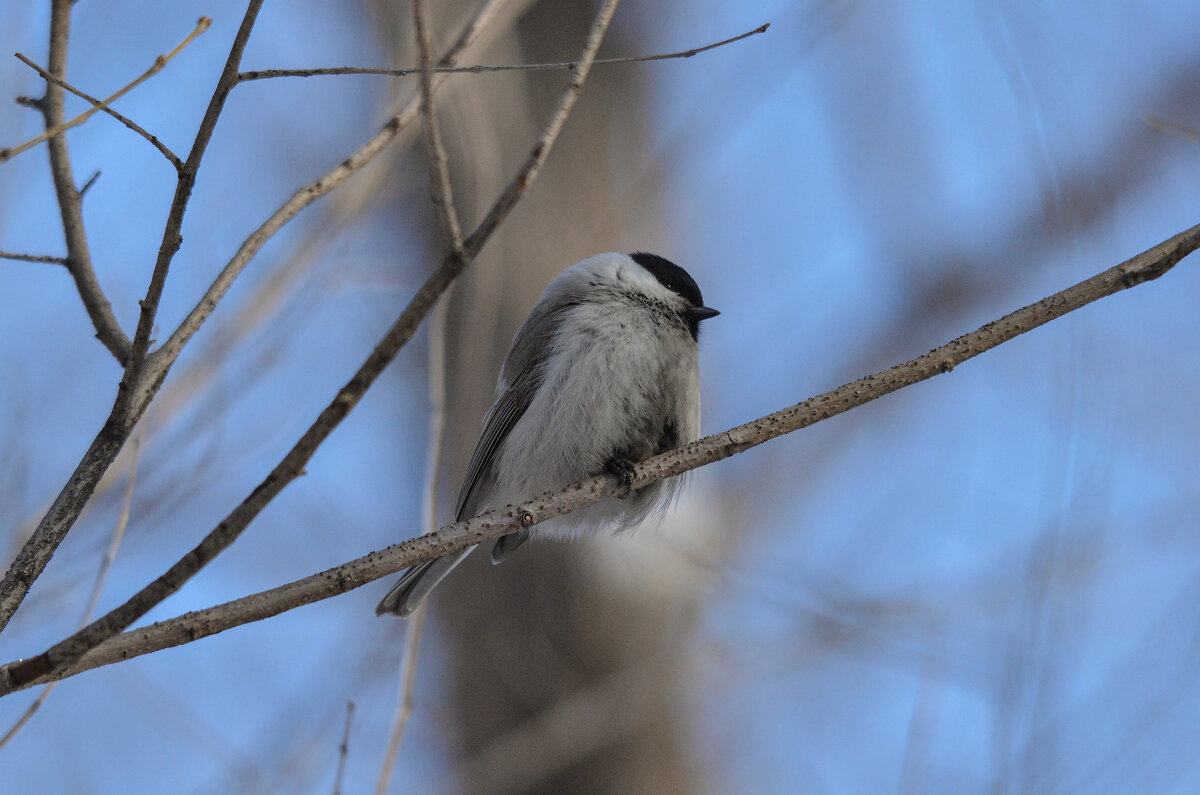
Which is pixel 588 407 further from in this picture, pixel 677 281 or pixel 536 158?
pixel 536 158

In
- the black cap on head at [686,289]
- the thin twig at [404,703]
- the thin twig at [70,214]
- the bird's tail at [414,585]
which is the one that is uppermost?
the black cap on head at [686,289]

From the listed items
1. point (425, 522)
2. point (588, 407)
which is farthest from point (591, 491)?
point (588, 407)

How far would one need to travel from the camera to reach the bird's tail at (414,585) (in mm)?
3025

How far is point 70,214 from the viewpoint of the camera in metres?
→ 1.75

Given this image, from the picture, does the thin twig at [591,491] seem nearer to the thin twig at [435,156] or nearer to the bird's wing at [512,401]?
the thin twig at [435,156]

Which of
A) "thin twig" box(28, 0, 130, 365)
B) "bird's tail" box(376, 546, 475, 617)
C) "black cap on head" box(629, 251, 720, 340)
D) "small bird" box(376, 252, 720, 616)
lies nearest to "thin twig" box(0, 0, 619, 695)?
"thin twig" box(28, 0, 130, 365)

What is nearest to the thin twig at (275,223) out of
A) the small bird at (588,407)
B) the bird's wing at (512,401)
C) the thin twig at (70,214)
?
the thin twig at (70,214)

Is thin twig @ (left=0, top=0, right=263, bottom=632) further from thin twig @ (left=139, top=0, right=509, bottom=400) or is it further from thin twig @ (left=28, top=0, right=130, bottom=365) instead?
thin twig @ (left=28, top=0, right=130, bottom=365)

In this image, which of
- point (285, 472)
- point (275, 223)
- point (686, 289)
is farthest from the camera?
point (686, 289)

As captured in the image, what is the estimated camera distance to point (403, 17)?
4.03 meters

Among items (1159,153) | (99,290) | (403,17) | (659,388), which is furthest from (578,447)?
(1159,153)

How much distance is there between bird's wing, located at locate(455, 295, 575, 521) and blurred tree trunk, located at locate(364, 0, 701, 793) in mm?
531

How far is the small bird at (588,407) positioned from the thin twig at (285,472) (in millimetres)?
1482

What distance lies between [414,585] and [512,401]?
0.69m
